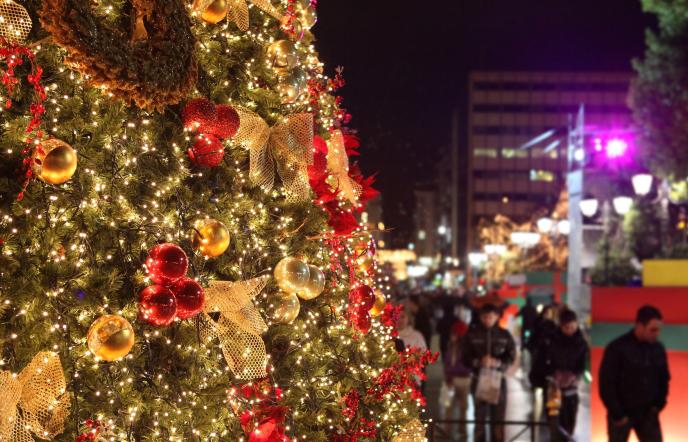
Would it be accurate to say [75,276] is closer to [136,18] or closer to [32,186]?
[32,186]

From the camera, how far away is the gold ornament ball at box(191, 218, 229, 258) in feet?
11.9

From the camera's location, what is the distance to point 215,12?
3889 mm

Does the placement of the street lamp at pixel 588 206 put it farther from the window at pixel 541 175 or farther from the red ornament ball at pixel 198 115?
the window at pixel 541 175

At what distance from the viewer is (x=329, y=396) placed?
14.3 feet

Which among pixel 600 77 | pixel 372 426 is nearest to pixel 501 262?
pixel 600 77

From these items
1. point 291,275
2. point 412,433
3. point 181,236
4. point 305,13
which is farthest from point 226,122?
point 412,433

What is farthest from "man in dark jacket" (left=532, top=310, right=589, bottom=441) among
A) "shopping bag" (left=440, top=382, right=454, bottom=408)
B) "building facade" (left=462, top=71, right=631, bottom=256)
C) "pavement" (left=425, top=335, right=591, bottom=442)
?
"building facade" (left=462, top=71, right=631, bottom=256)

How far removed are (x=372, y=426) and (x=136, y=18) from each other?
2.35 metres

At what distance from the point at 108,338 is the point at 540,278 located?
27700mm

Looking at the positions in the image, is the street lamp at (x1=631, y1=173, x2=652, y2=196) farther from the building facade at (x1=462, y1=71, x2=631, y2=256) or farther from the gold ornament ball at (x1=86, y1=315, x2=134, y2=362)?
the building facade at (x1=462, y1=71, x2=631, y2=256)

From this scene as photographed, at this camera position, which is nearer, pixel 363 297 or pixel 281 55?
pixel 281 55

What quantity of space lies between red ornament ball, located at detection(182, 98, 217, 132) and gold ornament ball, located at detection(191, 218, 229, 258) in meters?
0.43

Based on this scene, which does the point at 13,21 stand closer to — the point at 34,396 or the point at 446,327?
the point at 34,396

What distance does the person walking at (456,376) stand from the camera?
1471 cm
